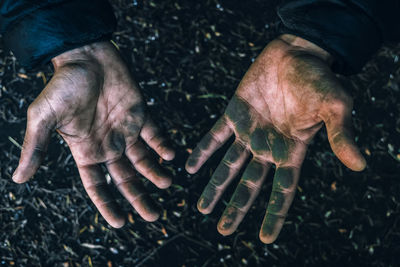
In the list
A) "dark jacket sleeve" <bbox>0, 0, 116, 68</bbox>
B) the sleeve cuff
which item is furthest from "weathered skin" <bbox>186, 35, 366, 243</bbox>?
"dark jacket sleeve" <bbox>0, 0, 116, 68</bbox>

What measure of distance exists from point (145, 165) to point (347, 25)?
159 centimetres

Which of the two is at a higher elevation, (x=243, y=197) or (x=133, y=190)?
(x=243, y=197)

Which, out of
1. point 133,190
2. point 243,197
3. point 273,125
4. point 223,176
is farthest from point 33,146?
point 273,125

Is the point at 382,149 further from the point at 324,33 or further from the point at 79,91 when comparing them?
the point at 79,91

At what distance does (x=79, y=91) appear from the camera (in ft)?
6.52

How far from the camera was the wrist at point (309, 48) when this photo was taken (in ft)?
7.09

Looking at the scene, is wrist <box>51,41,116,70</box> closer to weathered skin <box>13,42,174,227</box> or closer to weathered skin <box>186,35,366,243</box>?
weathered skin <box>13,42,174,227</box>

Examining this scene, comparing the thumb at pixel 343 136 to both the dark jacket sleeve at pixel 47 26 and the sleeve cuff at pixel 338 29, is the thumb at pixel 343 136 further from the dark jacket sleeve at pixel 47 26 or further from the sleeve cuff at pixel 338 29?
the dark jacket sleeve at pixel 47 26

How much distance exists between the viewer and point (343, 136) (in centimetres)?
167

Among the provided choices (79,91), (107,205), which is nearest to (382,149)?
(107,205)

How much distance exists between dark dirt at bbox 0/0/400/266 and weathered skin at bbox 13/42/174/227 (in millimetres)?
735

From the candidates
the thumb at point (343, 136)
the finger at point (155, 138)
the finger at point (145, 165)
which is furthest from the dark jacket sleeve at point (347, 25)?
the finger at point (145, 165)

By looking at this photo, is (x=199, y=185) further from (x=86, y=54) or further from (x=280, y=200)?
(x=86, y=54)

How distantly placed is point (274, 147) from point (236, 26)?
1.50 m
